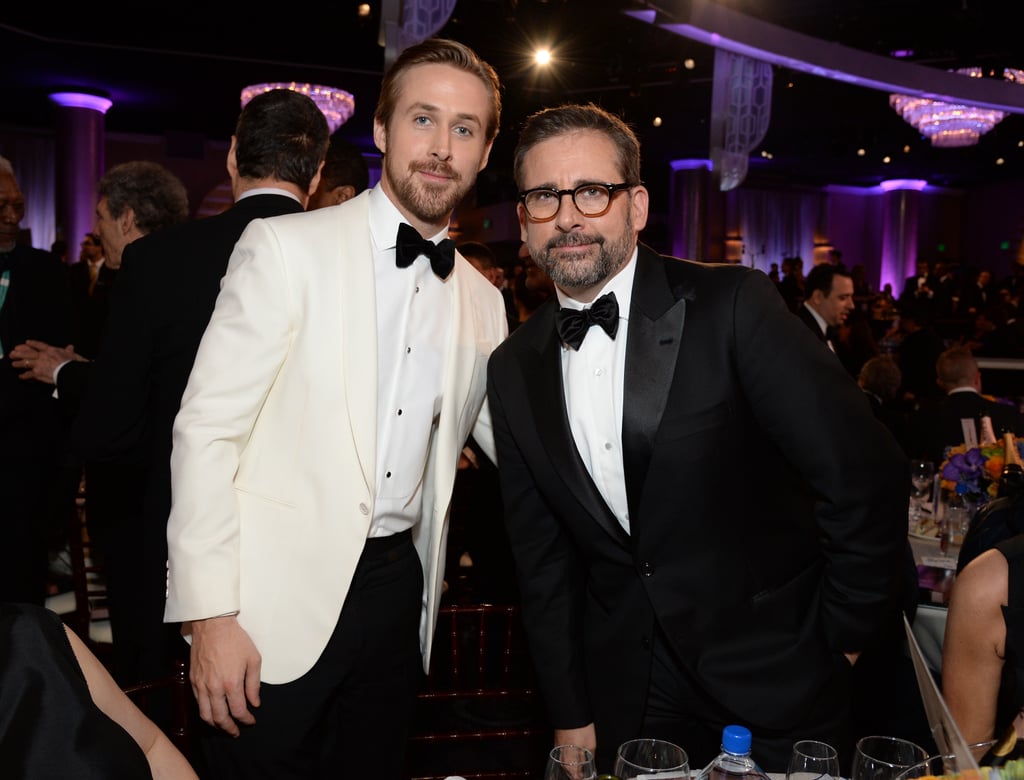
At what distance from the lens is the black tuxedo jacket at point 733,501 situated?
1769 mm

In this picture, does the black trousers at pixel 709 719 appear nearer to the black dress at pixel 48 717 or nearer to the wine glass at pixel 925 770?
the wine glass at pixel 925 770

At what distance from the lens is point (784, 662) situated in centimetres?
183

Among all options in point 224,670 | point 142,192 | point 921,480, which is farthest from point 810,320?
point 224,670

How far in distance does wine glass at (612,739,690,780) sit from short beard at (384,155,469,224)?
1142mm

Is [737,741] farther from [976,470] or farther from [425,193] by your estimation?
[976,470]

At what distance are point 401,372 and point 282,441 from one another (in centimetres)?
29

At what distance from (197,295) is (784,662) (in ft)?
5.64

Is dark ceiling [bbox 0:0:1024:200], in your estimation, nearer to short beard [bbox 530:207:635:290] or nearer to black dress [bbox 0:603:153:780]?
short beard [bbox 530:207:635:290]

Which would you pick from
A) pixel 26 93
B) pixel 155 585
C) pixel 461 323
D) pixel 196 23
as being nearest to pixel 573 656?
pixel 461 323

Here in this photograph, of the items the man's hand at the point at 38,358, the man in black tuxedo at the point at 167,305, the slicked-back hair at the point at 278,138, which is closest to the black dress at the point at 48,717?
the man in black tuxedo at the point at 167,305

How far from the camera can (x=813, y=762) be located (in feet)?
3.92

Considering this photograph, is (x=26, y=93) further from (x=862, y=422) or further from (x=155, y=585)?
(x=862, y=422)

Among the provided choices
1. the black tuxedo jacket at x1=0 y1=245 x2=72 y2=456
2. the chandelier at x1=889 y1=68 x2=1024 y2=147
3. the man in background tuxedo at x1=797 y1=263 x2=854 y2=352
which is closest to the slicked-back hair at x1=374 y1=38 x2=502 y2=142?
the black tuxedo jacket at x1=0 y1=245 x2=72 y2=456

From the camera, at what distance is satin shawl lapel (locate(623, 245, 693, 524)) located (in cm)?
181
